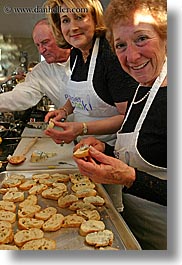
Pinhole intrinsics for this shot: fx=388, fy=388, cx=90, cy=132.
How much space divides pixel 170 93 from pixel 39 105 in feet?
0.86

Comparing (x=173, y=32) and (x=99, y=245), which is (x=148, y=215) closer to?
(x=99, y=245)

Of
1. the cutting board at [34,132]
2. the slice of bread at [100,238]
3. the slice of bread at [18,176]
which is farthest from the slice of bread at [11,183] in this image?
the slice of bread at [100,238]

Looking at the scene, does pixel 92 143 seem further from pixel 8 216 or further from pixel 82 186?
pixel 8 216

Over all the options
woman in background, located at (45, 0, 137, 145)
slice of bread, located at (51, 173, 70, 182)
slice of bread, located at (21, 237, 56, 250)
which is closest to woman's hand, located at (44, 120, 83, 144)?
woman in background, located at (45, 0, 137, 145)

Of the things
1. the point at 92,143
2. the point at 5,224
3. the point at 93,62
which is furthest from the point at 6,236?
the point at 93,62

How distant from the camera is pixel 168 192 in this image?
76 cm

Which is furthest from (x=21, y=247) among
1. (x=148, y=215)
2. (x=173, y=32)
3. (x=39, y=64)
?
(x=173, y=32)

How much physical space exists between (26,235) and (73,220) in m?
0.10

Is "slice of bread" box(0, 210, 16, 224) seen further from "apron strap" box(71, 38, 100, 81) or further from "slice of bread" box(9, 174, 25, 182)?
"apron strap" box(71, 38, 100, 81)

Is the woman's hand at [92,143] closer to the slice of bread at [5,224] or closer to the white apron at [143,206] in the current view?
the white apron at [143,206]

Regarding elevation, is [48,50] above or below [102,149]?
above

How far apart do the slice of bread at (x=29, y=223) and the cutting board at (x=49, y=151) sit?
0.12 meters

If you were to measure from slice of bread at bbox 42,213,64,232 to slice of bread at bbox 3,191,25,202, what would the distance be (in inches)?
3.6

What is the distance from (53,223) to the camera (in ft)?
2.50
